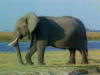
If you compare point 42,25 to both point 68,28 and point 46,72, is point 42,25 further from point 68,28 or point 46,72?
point 46,72

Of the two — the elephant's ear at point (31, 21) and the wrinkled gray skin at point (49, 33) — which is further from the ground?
the elephant's ear at point (31, 21)

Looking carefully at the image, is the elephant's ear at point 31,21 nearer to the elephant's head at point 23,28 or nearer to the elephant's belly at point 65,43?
the elephant's head at point 23,28

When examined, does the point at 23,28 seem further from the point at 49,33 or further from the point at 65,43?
the point at 65,43

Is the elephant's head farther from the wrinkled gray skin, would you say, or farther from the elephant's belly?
the elephant's belly

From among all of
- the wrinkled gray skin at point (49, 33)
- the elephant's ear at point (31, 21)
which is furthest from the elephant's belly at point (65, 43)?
the elephant's ear at point (31, 21)

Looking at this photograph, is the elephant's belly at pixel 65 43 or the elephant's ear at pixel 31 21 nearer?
the elephant's ear at pixel 31 21

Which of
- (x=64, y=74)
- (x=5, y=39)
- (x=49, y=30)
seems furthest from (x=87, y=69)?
(x=5, y=39)

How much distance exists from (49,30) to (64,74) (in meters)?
3.27

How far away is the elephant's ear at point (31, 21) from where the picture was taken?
1862cm

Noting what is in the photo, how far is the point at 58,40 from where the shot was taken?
1931 centimetres

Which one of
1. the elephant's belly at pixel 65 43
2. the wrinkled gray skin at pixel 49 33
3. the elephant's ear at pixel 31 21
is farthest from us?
the elephant's belly at pixel 65 43

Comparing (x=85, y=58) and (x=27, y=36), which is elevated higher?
(x=27, y=36)

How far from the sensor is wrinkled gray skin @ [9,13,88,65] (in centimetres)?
1873

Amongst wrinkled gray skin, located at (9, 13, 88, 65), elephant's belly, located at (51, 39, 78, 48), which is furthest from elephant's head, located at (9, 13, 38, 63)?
elephant's belly, located at (51, 39, 78, 48)
